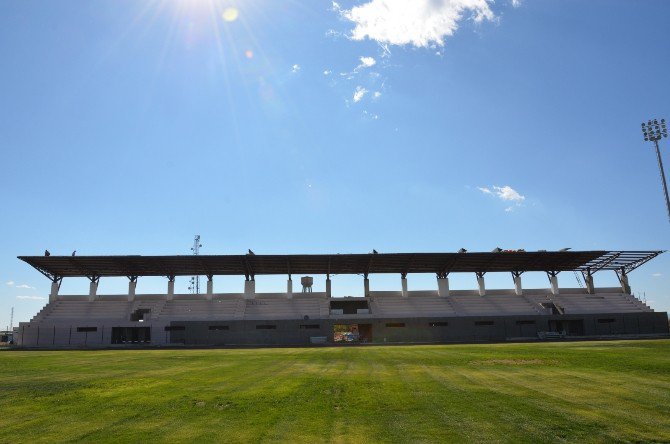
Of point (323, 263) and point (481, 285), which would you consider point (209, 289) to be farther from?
point (481, 285)

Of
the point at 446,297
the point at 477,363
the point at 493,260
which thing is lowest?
the point at 477,363

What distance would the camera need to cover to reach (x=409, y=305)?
6969cm

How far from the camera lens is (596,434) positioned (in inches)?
336

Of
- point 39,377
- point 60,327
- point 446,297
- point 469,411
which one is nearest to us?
point 469,411

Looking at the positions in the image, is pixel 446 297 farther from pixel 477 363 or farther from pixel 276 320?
pixel 477 363

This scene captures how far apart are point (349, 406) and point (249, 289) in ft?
201

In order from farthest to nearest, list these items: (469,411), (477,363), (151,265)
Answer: (151,265) → (477,363) → (469,411)

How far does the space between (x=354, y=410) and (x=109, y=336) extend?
6299 cm

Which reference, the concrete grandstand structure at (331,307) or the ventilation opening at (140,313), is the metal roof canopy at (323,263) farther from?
the ventilation opening at (140,313)

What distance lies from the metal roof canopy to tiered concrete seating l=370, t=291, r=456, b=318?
435 centimetres

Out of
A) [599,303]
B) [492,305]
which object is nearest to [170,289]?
[492,305]

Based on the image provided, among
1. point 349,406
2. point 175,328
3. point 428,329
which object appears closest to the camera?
point 349,406

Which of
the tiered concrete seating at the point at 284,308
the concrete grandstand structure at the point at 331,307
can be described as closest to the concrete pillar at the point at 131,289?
the concrete grandstand structure at the point at 331,307

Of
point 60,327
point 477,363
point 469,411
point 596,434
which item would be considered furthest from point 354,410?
point 60,327
